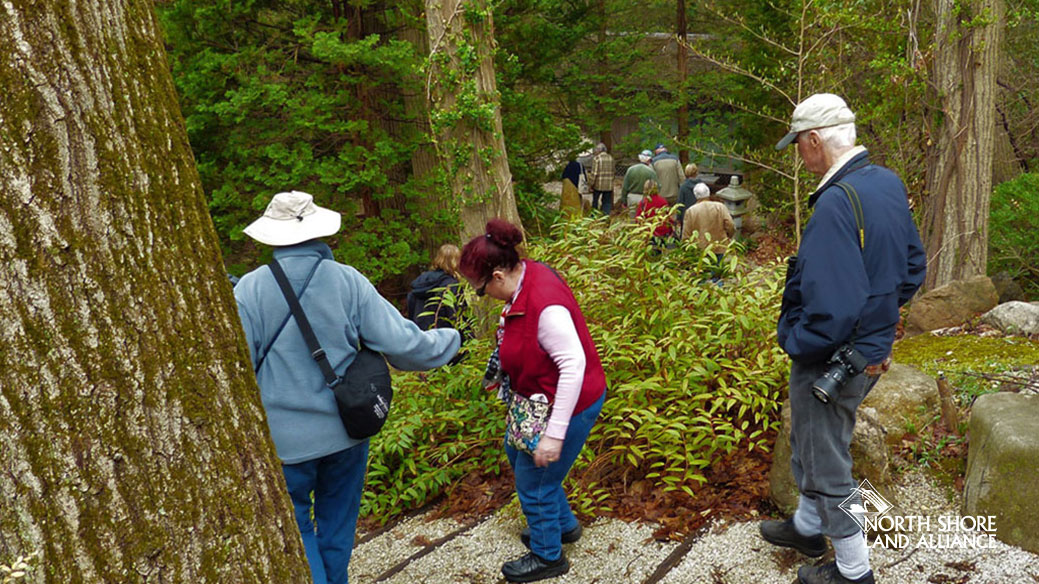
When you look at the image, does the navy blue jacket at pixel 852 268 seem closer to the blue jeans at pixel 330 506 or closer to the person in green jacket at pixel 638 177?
the blue jeans at pixel 330 506

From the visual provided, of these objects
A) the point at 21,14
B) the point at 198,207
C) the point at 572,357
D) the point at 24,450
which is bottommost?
the point at 572,357

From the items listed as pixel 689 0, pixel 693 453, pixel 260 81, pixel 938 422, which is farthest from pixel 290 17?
pixel 689 0

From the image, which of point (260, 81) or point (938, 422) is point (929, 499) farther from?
point (260, 81)

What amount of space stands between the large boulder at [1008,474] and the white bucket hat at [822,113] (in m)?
1.66

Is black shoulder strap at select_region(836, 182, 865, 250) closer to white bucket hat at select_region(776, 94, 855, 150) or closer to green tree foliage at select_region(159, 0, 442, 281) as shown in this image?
white bucket hat at select_region(776, 94, 855, 150)

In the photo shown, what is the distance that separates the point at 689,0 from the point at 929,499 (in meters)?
16.4

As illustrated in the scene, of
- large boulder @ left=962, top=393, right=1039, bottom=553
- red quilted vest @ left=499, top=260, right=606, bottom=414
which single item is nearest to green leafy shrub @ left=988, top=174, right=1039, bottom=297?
large boulder @ left=962, top=393, right=1039, bottom=553

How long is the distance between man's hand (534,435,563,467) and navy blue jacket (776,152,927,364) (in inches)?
39.4

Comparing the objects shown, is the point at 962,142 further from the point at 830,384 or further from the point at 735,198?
the point at 830,384

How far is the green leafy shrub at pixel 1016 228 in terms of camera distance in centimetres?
864

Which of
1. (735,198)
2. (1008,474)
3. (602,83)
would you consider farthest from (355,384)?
(602,83)

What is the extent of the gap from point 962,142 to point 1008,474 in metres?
5.84

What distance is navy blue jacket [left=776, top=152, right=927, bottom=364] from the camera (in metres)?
2.72

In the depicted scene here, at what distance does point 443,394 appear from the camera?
211 inches
